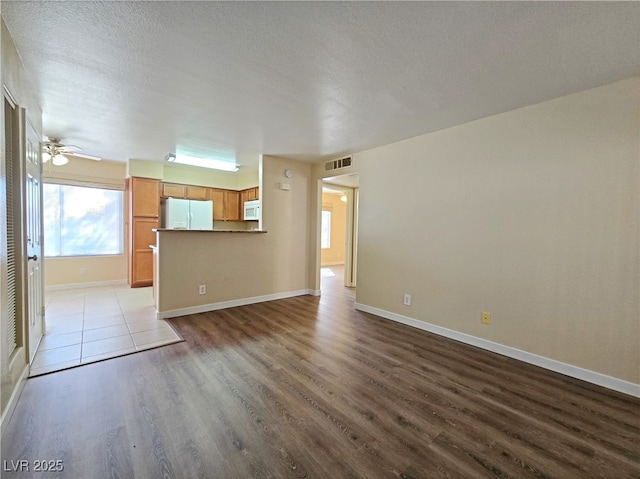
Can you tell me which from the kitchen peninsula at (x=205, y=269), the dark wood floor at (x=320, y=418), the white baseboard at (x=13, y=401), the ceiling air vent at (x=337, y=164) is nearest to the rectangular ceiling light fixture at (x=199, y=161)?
the kitchen peninsula at (x=205, y=269)

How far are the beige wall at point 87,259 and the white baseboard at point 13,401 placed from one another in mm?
3791

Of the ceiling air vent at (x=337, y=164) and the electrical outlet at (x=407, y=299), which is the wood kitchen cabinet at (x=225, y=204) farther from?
the electrical outlet at (x=407, y=299)

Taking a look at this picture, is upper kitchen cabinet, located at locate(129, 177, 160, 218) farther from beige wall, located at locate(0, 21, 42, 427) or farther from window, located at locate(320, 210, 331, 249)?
window, located at locate(320, 210, 331, 249)

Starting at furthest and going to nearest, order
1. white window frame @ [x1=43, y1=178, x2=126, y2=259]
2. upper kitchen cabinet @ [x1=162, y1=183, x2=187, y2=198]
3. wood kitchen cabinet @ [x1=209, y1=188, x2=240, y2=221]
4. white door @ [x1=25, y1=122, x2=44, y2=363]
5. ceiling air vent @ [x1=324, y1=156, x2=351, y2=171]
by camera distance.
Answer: wood kitchen cabinet @ [x1=209, y1=188, x2=240, y2=221] → upper kitchen cabinet @ [x1=162, y1=183, x2=187, y2=198] → white window frame @ [x1=43, y1=178, x2=126, y2=259] → ceiling air vent @ [x1=324, y1=156, x2=351, y2=171] → white door @ [x1=25, y1=122, x2=44, y2=363]

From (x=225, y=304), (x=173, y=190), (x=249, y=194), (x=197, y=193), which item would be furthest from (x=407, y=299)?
(x=173, y=190)

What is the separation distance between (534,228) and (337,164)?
2.87 meters

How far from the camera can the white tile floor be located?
254cm

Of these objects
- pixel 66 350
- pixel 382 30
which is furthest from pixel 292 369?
pixel 382 30

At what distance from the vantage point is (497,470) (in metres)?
1.41

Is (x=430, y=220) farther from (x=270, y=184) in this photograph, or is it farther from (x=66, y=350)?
(x=66, y=350)

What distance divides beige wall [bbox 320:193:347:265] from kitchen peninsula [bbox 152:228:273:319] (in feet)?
16.5

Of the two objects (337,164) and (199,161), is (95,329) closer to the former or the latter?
(199,161)

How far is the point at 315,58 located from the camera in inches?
76.6

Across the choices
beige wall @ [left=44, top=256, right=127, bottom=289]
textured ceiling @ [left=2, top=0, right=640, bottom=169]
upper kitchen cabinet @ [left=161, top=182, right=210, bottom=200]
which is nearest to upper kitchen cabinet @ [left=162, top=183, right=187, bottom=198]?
upper kitchen cabinet @ [left=161, top=182, right=210, bottom=200]
